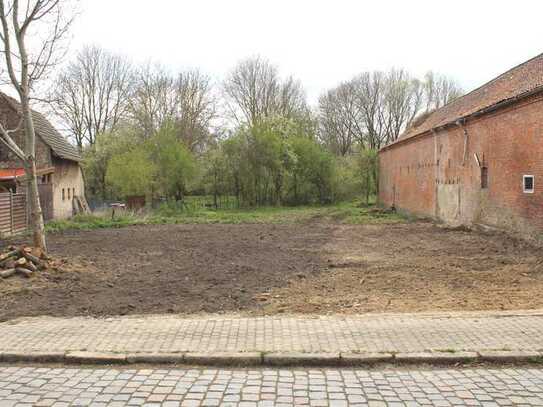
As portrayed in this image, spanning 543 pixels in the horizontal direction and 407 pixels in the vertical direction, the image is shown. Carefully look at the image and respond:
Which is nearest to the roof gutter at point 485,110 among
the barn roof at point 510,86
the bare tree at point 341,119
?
the barn roof at point 510,86

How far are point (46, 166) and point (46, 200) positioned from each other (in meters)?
1.90

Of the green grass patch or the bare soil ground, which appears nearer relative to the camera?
the bare soil ground

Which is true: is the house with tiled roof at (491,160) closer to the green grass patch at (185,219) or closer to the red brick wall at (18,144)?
the green grass patch at (185,219)

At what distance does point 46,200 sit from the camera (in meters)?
24.7

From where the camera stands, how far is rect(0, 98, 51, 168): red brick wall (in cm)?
2389

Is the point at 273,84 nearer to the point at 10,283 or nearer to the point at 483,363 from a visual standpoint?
the point at 10,283

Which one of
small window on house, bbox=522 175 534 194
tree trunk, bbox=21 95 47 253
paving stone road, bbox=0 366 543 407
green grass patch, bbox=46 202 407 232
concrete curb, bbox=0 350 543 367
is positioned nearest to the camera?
paving stone road, bbox=0 366 543 407

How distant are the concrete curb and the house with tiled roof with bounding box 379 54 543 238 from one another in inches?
403

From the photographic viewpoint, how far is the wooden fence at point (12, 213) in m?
19.1

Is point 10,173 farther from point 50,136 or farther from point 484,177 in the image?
point 484,177

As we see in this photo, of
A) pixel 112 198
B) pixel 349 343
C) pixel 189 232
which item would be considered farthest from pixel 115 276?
pixel 112 198

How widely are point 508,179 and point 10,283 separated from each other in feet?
48.2

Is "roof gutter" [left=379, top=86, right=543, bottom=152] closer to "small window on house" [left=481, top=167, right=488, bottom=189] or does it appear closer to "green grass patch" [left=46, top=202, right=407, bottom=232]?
"small window on house" [left=481, top=167, right=488, bottom=189]

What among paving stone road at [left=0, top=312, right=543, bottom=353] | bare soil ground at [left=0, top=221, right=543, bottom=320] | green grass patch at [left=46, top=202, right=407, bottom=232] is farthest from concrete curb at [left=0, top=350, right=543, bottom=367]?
green grass patch at [left=46, top=202, right=407, bottom=232]
